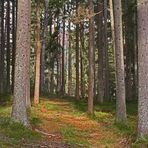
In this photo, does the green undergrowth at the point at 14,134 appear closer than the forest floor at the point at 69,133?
Yes

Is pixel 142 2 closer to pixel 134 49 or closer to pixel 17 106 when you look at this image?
pixel 17 106

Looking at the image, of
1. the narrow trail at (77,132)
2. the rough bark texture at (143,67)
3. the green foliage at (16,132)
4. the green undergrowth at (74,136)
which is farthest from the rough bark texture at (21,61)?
the rough bark texture at (143,67)

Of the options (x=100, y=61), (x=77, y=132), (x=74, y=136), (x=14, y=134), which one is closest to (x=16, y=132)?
(x=14, y=134)

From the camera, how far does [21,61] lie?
45.7ft

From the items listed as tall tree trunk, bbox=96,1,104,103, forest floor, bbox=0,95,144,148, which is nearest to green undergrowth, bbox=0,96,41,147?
forest floor, bbox=0,95,144,148

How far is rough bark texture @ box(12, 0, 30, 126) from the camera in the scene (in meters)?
13.9

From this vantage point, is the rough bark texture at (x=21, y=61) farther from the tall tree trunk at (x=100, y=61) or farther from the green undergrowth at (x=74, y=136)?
the tall tree trunk at (x=100, y=61)

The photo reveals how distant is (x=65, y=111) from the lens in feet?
75.8

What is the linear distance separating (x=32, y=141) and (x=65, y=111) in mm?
10606

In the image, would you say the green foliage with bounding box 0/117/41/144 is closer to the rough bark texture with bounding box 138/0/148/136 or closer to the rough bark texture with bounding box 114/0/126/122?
the rough bark texture with bounding box 138/0/148/136

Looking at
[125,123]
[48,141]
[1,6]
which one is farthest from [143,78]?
[1,6]

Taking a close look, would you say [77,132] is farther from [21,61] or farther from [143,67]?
[143,67]

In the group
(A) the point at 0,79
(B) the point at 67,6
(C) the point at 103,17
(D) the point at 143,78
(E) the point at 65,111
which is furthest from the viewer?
(B) the point at 67,6

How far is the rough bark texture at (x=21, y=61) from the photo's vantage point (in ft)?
45.5
